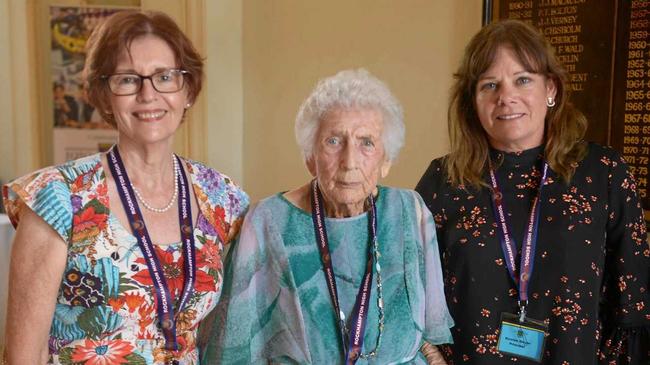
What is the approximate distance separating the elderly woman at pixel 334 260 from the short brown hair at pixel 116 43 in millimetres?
353

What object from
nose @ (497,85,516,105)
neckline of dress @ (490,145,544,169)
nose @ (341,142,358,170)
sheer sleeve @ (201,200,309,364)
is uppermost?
nose @ (497,85,516,105)

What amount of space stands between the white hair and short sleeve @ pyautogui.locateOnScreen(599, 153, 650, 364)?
2.29 ft

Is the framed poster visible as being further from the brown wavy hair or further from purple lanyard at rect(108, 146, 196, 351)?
purple lanyard at rect(108, 146, 196, 351)

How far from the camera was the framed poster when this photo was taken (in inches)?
91.6

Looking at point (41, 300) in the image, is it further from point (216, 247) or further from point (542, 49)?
point (542, 49)

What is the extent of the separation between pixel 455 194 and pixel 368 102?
508 millimetres

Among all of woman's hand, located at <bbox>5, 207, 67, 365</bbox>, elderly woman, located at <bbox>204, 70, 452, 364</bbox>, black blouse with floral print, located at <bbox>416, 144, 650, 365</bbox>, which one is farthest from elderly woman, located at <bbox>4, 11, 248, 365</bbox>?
black blouse with floral print, located at <bbox>416, 144, 650, 365</bbox>

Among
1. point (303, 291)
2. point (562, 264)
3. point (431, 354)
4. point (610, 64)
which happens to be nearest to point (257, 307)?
point (303, 291)

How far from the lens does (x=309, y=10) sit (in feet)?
11.1

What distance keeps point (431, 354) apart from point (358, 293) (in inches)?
14.0

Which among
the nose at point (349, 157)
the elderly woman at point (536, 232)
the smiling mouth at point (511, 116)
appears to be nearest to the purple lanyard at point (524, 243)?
the elderly woman at point (536, 232)

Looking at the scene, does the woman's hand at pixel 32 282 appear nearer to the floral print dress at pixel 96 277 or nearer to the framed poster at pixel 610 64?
the floral print dress at pixel 96 277

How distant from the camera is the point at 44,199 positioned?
1389mm

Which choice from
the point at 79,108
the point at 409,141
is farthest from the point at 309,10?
the point at 79,108
